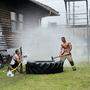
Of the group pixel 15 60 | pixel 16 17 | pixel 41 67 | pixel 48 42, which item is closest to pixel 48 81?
pixel 41 67

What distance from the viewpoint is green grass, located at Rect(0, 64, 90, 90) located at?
1384 centimetres

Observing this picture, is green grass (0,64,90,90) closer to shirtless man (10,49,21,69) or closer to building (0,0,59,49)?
shirtless man (10,49,21,69)

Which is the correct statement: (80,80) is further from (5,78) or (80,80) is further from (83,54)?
(83,54)

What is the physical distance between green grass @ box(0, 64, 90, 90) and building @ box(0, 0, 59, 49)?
6450mm

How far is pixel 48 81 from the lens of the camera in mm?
15352

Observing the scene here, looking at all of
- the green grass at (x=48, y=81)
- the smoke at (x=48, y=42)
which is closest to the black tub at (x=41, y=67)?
the green grass at (x=48, y=81)

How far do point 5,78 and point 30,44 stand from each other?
41.3 feet

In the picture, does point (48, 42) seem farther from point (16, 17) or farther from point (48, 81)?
point (48, 81)

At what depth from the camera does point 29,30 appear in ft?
96.3

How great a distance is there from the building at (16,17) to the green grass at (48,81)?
6.45 metres

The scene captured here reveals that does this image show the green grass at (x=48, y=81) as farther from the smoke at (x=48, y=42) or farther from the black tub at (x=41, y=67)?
the smoke at (x=48, y=42)

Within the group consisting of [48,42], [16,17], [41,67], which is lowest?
[41,67]

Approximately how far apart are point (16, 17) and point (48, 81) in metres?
11.9

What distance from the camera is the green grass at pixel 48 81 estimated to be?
13844 millimetres
